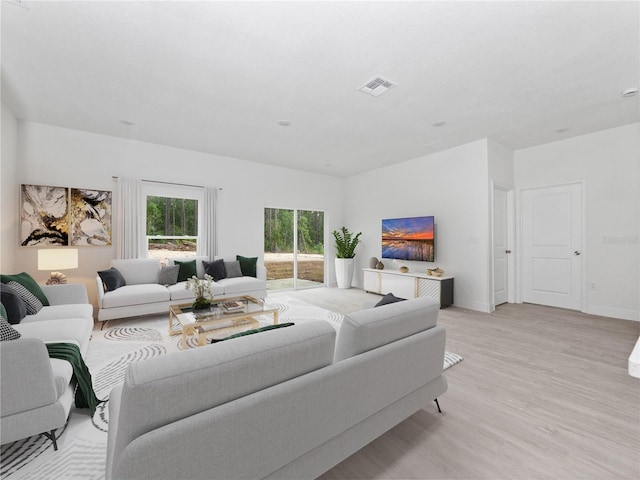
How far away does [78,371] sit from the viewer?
194 centimetres

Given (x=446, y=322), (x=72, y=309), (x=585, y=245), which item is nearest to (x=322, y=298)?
(x=446, y=322)

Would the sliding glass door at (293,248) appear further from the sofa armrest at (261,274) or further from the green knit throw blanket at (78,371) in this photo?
the green knit throw blanket at (78,371)

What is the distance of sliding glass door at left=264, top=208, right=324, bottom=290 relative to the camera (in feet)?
21.8

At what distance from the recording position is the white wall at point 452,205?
4913mm

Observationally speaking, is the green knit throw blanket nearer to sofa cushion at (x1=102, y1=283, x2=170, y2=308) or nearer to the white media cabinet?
sofa cushion at (x1=102, y1=283, x2=170, y2=308)

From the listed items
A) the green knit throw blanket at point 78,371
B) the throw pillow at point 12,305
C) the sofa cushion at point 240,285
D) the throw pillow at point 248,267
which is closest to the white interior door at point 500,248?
the sofa cushion at point 240,285

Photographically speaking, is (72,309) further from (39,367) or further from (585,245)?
(585,245)

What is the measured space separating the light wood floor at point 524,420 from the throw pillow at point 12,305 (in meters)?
2.89

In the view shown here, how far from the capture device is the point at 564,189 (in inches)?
193

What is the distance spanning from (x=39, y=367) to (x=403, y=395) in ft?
6.67

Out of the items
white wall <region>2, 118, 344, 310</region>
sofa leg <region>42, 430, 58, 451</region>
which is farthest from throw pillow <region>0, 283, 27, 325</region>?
white wall <region>2, 118, 344, 310</region>

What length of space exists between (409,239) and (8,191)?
20.7 ft

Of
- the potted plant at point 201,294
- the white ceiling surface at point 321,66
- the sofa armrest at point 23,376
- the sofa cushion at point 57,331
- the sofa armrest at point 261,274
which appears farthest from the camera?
the sofa armrest at point 261,274

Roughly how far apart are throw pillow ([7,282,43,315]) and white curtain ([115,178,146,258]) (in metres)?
1.92
